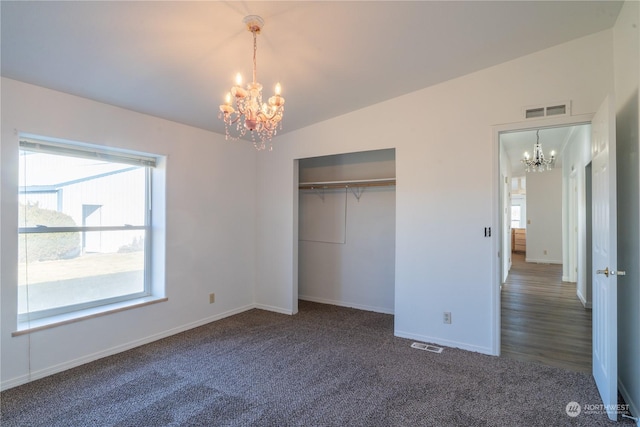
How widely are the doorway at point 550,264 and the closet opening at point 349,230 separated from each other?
155cm

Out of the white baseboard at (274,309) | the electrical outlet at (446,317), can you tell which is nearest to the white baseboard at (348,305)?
the white baseboard at (274,309)

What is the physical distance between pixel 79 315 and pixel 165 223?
1169mm

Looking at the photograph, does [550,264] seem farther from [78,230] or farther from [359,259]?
[78,230]

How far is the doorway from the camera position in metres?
3.56

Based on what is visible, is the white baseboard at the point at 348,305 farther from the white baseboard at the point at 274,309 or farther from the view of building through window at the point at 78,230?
the view of building through window at the point at 78,230

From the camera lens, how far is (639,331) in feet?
7.38

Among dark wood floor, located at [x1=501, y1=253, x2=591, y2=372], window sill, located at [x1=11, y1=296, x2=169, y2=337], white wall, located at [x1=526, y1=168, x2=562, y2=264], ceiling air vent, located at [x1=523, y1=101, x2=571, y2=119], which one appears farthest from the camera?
white wall, located at [x1=526, y1=168, x2=562, y2=264]

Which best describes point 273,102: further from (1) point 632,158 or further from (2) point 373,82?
(1) point 632,158

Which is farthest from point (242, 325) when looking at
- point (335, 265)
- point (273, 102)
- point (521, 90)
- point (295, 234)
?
point (521, 90)

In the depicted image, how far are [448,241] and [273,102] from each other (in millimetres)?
2303

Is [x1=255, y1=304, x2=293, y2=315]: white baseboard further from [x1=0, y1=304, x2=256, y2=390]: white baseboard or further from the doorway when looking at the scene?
the doorway

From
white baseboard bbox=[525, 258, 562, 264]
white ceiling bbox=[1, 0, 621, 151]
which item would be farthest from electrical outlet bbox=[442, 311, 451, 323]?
white baseboard bbox=[525, 258, 562, 264]

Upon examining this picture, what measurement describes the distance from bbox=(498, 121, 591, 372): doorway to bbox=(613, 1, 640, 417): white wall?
0.42m

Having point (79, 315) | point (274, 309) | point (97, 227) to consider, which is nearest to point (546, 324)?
point (274, 309)
